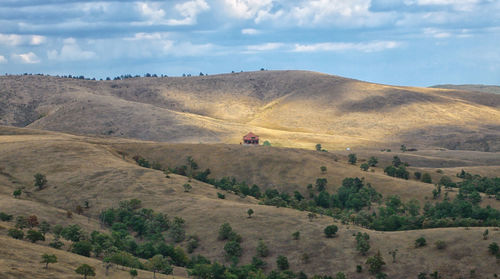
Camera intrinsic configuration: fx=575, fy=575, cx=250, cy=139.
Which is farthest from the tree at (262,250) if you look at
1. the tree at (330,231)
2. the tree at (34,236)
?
the tree at (34,236)

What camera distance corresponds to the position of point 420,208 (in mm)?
125062

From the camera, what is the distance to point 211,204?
363 ft

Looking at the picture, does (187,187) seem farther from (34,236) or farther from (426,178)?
(426,178)

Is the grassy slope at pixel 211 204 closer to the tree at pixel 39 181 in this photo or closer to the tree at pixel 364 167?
the tree at pixel 39 181

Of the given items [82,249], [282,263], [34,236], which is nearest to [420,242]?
[282,263]

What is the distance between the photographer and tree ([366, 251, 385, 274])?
80.6 metres

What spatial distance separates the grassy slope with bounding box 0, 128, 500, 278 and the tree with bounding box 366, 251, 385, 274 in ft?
4.89

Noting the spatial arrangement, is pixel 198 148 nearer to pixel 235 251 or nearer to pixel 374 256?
pixel 235 251

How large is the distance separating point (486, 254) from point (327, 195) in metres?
57.1

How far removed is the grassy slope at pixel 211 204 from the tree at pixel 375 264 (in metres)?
1.49

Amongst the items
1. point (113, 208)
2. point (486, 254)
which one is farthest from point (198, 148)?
point (486, 254)

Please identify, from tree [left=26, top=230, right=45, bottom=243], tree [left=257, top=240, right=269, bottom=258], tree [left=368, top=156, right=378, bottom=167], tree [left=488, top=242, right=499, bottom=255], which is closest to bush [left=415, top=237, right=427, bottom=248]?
tree [left=488, top=242, right=499, bottom=255]

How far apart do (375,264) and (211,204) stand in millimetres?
39514

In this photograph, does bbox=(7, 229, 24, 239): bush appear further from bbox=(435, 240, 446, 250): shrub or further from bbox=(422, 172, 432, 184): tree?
bbox=(422, 172, 432, 184): tree
